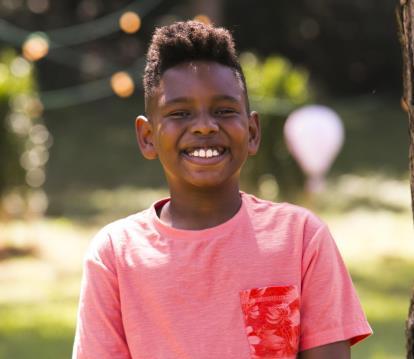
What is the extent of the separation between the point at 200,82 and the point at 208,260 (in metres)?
0.35

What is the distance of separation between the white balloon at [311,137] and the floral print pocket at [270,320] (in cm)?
576

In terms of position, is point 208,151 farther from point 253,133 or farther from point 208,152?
point 253,133

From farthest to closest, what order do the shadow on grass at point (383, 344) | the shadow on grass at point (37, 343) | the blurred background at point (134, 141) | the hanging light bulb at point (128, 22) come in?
the hanging light bulb at point (128, 22) → the blurred background at point (134, 141) → the shadow on grass at point (37, 343) → the shadow on grass at point (383, 344)

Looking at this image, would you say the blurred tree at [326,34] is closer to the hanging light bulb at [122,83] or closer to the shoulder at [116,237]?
the hanging light bulb at [122,83]

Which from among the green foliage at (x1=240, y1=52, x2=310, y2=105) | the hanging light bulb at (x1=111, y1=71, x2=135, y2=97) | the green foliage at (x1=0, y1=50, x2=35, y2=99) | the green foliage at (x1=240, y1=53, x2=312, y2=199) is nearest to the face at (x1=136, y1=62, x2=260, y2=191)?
the green foliage at (x1=240, y1=53, x2=312, y2=199)

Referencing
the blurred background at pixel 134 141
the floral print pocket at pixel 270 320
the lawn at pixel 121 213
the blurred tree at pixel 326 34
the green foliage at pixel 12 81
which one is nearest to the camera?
the floral print pocket at pixel 270 320

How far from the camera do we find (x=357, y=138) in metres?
12.8

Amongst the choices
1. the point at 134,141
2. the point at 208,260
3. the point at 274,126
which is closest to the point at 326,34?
the point at 134,141

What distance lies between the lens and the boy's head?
2.04m

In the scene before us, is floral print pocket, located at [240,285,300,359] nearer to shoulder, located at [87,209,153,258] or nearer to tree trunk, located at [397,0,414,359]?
shoulder, located at [87,209,153,258]

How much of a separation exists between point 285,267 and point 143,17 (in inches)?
489

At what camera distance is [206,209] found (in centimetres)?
211

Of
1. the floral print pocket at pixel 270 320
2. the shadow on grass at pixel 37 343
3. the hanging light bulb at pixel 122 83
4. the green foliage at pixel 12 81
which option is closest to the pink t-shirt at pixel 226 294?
the floral print pocket at pixel 270 320

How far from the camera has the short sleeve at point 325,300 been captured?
2.01 metres
